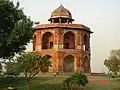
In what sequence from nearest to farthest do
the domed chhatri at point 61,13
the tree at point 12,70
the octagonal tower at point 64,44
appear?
1. the tree at point 12,70
2. the octagonal tower at point 64,44
3. the domed chhatri at point 61,13

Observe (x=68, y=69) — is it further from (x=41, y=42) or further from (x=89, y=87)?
(x=89, y=87)

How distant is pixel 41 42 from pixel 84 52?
752 centimetres

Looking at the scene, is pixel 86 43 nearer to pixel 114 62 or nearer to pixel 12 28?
pixel 114 62

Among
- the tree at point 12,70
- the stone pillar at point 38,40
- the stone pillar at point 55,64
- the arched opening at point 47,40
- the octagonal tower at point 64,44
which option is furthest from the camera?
the arched opening at point 47,40

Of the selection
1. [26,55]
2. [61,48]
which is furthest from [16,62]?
[61,48]

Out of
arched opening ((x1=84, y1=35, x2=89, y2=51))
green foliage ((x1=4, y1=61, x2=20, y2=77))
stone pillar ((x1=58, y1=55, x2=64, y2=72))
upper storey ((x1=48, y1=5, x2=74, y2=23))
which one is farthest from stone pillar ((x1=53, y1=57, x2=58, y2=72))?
upper storey ((x1=48, y1=5, x2=74, y2=23))

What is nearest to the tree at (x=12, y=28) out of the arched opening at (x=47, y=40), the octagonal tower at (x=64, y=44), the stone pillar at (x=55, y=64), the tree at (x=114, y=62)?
the tree at (x=114, y=62)

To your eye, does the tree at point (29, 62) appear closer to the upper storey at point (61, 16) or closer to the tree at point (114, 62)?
the tree at point (114, 62)

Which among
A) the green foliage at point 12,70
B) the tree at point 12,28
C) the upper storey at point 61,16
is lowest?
the green foliage at point 12,70

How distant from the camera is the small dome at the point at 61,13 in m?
51.6

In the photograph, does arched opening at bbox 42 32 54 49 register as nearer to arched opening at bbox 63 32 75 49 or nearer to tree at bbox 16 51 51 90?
arched opening at bbox 63 32 75 49

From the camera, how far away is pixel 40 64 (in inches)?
1112

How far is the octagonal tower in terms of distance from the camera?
156ft

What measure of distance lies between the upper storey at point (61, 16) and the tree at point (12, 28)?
2187 cm
